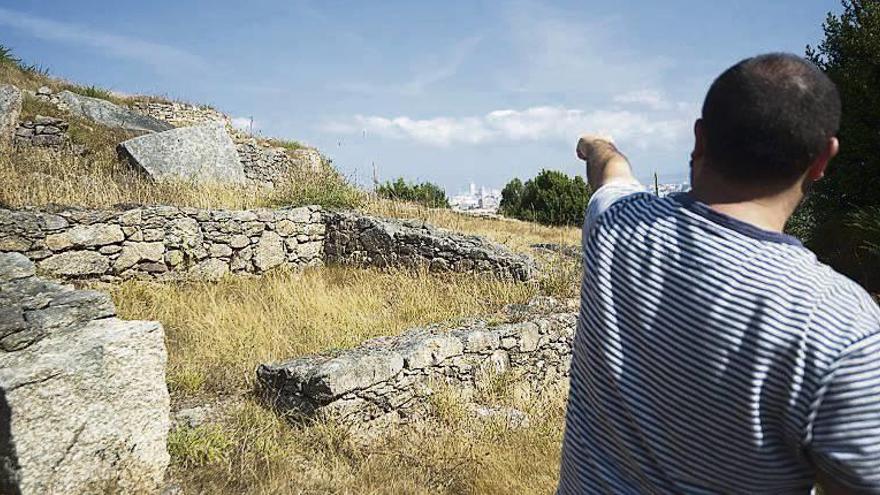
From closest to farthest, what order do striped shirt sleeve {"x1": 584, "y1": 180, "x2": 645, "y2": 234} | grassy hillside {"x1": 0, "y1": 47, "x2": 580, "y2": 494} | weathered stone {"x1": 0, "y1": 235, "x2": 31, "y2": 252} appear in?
1. striped shirt sleeve {"x1": 584, "y1": 180, "x2": 645, "y2": 234}
2. grassy hillside {"x1": 0, "y1": 47, "x2": 580, "y2": 494}
3. weathered stone {"x1": 0, "y1": 235, "x2": 31, "y2": 252}

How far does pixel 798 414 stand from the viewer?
1009 mm

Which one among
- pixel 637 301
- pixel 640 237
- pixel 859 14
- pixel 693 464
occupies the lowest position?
pixel 693 464

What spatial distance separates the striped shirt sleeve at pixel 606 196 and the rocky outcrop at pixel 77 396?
267cm

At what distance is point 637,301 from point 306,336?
5.07 metres

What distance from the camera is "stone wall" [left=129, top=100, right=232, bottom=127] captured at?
17.5 meters

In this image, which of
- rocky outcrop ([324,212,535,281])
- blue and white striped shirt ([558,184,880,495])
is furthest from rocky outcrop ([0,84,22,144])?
blue and white striped shirt ([558,184,880,495])

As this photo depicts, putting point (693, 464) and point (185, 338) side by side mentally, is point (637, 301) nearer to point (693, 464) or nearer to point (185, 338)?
point (693, 464)

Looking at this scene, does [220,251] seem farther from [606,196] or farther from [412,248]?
[606,196]

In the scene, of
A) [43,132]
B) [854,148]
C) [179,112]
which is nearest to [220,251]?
[43,132]

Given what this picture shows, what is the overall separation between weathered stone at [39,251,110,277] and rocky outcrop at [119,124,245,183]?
10.7 ft

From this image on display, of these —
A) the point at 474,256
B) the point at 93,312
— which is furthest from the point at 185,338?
the point at 474,256

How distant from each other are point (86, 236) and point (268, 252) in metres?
2.66

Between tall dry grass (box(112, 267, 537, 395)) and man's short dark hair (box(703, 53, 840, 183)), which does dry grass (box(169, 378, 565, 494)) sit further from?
man's short dark hair (box(703, 53, 840, 183))

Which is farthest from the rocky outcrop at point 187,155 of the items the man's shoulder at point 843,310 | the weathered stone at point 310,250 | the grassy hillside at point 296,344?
the man's shoulder at point 843,310
